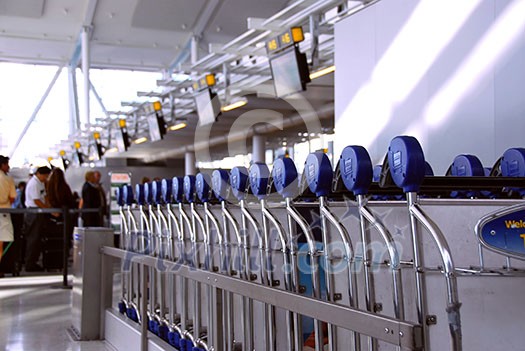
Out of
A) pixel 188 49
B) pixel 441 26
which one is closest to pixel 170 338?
pixel 441 26

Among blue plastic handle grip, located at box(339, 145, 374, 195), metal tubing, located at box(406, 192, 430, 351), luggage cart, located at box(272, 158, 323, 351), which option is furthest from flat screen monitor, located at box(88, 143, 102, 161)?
metal tubing, located at box(406, 192, 430, 351)

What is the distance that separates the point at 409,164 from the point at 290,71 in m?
5.48

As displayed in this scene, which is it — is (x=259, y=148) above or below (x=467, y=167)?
above

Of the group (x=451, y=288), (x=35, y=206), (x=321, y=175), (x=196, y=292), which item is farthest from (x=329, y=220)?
(x=35, y=206)

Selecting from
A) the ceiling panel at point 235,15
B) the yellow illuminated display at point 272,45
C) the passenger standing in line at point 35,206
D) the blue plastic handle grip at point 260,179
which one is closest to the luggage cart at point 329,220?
the blue plastic handle grip at point 260,179

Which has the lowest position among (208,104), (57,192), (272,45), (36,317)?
(36,317)

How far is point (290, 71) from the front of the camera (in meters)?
7.25

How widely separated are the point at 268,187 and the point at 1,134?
806 inches

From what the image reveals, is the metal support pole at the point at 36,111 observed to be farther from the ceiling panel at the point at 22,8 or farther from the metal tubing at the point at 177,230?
the metal tubing at the point at 177,230

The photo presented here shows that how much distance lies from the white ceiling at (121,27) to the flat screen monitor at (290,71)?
30.2 feet

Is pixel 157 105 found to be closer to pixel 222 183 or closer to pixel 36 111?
pixel 222 183

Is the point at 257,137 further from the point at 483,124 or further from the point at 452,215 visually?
the point at 452,215

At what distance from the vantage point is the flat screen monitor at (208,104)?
10.0 m

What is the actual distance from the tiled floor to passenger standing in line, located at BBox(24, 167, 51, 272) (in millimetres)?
749
